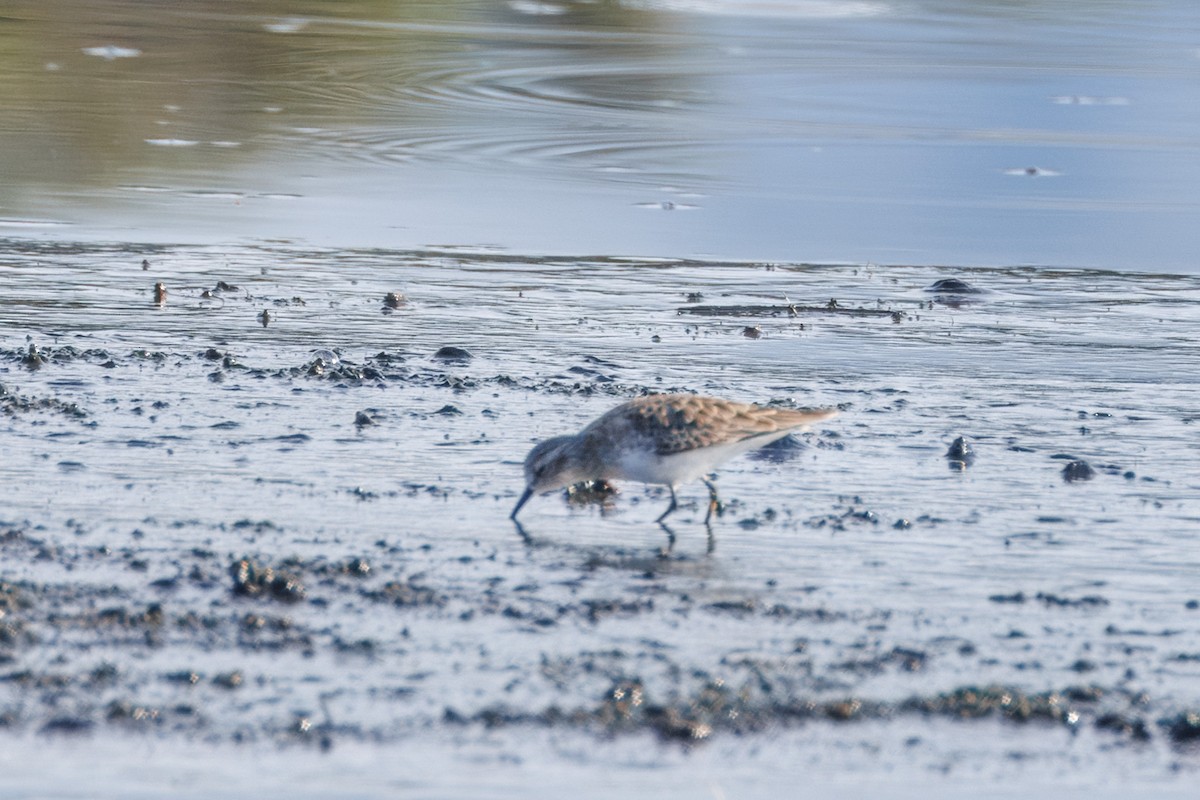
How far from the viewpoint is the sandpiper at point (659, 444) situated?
285 inches

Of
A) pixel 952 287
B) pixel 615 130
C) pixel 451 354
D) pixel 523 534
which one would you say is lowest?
pixel 523 534

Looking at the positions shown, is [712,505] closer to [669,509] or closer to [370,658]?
[669,509]

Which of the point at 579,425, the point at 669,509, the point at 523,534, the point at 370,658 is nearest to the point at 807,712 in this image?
the point at 370,658

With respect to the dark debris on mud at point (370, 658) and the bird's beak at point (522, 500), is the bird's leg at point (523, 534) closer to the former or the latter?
the bird's beak at point (522, 500)

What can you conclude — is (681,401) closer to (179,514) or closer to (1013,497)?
(1013,497)

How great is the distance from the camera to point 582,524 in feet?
23.8

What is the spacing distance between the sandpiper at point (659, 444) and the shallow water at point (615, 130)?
551cm

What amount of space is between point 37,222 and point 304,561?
26.9 feet

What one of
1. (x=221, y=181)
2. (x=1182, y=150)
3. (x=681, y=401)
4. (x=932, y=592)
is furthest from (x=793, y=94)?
(x=932, y=592)

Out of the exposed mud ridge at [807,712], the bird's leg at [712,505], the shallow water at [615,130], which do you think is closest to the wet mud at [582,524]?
the exposed mud ridge at [807,712]

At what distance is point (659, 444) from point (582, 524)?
0.41 m

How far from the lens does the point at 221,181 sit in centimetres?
1552

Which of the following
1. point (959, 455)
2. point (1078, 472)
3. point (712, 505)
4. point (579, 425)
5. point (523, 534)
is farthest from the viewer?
point (579, 425)

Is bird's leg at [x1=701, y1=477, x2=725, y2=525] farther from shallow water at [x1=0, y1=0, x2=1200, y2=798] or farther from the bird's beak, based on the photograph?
the bird's beak
